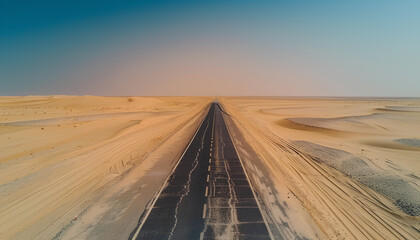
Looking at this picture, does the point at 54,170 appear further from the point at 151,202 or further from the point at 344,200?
the point at 344,200

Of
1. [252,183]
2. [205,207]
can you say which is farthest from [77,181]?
[252,183]

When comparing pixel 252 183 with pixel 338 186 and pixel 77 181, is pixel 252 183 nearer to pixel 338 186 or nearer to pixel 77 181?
pixel 338 186

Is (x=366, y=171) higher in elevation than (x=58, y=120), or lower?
lower

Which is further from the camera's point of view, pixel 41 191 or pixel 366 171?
pixel 366 171

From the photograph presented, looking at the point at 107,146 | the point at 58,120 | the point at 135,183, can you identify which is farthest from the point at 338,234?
the point at 58,120

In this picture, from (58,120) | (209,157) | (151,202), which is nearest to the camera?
(151,202)

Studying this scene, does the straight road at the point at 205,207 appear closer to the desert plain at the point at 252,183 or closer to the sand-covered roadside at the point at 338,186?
the desert plain at the point at 252,183

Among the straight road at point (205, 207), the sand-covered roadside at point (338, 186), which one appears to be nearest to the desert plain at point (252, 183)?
the sand-covered roadside at point (338, 186)

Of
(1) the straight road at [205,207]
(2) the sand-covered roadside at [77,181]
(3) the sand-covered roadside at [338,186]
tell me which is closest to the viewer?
(1) the straight road at [205,207]
